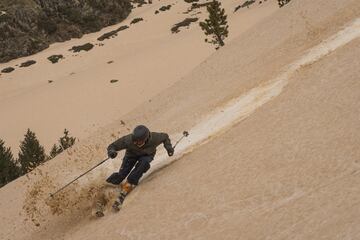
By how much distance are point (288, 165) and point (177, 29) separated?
60.9 m

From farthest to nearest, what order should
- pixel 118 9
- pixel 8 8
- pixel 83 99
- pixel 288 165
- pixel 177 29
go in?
pixel 118 9, pixel 8 8, pixel 177 29, pixel 83 99, pixel 288 165

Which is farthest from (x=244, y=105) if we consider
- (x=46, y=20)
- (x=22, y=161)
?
(x=46, y=20)

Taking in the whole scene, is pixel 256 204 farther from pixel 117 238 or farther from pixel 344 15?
pixel 344 15

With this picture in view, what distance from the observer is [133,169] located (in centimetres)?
1101

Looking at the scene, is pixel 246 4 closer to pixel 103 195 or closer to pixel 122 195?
pixel 103 195

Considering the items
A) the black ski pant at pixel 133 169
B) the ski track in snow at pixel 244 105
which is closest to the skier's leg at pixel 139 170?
the black ski pant at pixel 133 169

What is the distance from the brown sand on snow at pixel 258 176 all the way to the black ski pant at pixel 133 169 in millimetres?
300

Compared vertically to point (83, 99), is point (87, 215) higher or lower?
higher

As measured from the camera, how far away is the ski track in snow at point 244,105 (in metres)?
12.8

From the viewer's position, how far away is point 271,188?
8.43m

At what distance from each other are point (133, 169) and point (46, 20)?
2746 inches

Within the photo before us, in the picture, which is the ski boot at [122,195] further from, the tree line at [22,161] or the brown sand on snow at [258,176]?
the tree line at [22,161]

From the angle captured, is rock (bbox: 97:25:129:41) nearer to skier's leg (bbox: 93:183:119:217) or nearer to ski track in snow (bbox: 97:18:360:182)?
ski track in snow (bbox: 97:18:360:182)

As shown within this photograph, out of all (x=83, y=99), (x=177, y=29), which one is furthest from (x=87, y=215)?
(x=177, y=29)
